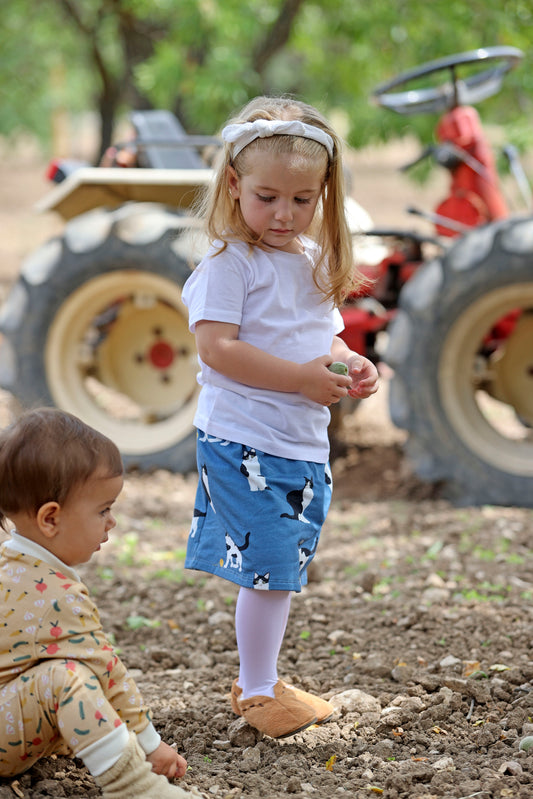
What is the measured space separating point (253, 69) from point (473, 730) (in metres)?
7.43

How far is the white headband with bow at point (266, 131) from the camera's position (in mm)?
2176

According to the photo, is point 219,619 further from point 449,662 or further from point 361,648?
point 449,662

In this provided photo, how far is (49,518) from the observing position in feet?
6.61

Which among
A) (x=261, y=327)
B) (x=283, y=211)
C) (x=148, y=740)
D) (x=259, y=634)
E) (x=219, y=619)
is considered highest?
(x=283, y=211)

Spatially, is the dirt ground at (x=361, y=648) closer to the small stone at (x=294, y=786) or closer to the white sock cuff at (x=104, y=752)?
the small stone at (x=294, y=786)

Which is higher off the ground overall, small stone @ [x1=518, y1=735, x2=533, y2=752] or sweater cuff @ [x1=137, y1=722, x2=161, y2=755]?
sweater cuff @ [x1=137, y1=722, x2=161, y2=755]

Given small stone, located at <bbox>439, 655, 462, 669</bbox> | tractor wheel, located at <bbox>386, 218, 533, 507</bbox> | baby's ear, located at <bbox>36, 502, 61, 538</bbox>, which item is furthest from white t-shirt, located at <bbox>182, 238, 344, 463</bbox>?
tractor wheel, located at <bbox>386, 218, 533, 507</bbox>

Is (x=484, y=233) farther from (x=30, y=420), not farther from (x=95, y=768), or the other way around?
(x=95, y=768)

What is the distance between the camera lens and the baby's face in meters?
2.03

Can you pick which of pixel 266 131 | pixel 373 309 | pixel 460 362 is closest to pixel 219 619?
pixel 266 131

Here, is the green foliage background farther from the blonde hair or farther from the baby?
the baby

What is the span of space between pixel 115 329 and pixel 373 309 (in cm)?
138

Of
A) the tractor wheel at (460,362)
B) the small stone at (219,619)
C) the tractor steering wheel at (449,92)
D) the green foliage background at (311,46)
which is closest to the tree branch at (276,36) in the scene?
the green foliage background at (311,46)

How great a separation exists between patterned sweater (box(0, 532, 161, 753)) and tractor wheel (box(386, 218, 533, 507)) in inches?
108
